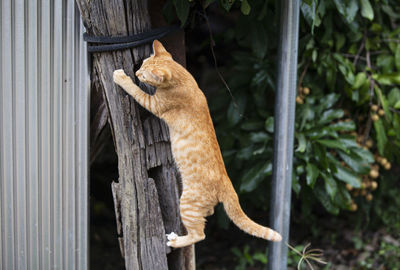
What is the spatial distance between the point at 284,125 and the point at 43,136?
132 centimetres

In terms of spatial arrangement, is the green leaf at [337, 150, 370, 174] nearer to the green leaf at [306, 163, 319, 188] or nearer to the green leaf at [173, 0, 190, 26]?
the green leaf at [306, 163, 319, 188]

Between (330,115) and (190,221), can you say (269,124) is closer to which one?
(330,115)

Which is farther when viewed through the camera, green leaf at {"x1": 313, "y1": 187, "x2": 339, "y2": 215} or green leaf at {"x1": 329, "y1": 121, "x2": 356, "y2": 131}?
green leaf at {"x1": 313, "y1": 187, "x2": 339, "y2": 215}

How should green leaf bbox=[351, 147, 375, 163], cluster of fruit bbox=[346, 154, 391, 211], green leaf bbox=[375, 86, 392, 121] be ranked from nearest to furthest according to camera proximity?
green leaf bbox=[351, 147, 375, 163] → green leaf bbox=[375, 86, 392, 121] → cluster of fruit bbox=[346, 154, 391, 211]

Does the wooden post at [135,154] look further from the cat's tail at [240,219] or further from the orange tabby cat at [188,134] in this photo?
the cat's tail at [240,219]

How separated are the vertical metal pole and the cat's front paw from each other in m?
0.85

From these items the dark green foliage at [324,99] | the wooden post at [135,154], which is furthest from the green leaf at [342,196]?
the wooden post at [135,154]

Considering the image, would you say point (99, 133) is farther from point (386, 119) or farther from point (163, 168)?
point (386, 119)

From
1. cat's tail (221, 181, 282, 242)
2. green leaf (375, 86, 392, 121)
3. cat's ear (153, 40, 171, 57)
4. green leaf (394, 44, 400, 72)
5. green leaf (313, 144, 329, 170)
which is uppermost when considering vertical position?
green leaf (394, 44, 400, 72)

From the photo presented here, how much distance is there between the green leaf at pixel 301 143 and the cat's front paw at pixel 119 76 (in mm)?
1370

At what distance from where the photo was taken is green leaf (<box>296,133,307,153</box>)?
2.80 metres

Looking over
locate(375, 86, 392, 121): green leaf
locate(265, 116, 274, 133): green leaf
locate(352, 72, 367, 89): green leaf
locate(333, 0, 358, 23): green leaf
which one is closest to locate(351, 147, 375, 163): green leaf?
locate(375, 86, 392, 121): green leaf

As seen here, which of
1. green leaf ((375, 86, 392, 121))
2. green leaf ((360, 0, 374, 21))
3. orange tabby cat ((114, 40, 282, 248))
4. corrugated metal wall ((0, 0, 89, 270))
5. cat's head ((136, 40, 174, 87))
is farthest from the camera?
green leaf ((375, 86, 392, 121))

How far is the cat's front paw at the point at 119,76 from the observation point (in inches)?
78.7
